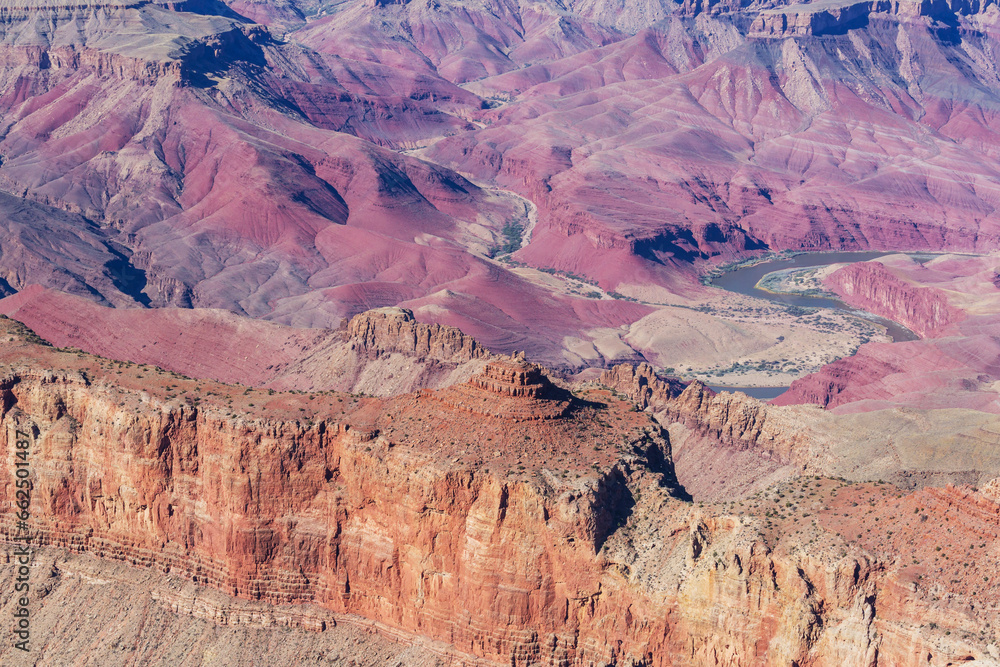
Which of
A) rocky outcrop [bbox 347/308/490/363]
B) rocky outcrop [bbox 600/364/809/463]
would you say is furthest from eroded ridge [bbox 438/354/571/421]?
rocky outcrop [bbox 347/308/490/363]

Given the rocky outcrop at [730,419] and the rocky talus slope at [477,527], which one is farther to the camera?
the rocky outcrop at [730,419]

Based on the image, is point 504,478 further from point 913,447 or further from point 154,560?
point 913,447

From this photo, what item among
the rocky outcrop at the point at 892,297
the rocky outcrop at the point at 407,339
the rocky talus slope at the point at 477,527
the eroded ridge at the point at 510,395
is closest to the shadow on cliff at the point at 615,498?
the rocky talus slope at the point at 477,527

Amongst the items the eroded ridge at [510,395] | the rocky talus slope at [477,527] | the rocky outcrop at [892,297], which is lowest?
the rocky outcrop at [892,297]

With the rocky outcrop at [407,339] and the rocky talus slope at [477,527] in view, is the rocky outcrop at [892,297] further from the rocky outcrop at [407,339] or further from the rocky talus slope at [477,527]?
the rocky talus slope at [477,527]

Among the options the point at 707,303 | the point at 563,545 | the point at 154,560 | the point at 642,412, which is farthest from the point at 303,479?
the point at 707,303

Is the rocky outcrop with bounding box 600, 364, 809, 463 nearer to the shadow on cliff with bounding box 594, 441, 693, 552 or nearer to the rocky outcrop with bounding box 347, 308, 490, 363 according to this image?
the rocky outcrop with bounding box 347, 308, 490, 363
